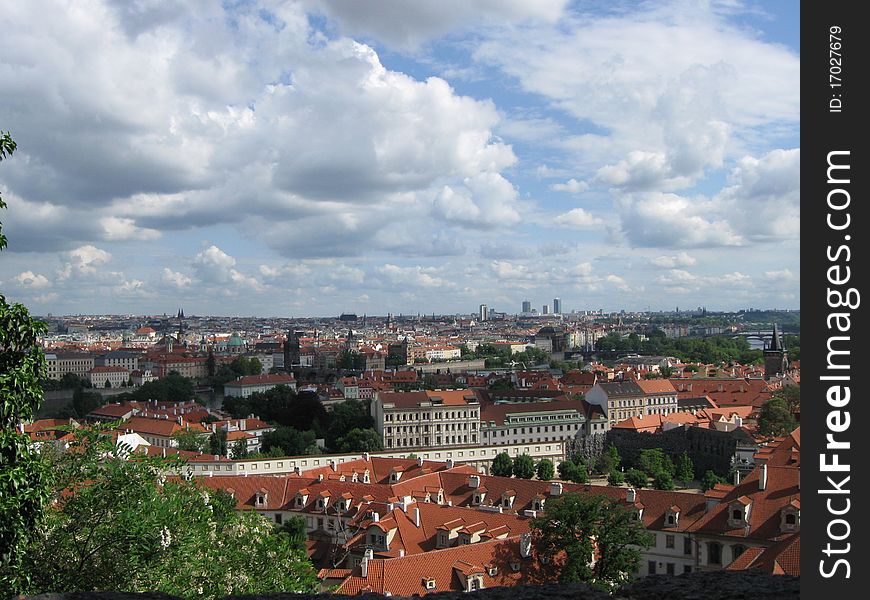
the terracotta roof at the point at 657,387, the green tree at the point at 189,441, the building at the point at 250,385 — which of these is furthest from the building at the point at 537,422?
the building at the point at 250,385

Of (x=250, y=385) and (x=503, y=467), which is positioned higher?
(x=503, y=467)

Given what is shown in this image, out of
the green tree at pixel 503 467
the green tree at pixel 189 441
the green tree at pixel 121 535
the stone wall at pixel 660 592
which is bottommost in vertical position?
the green tree at pixel 503 467

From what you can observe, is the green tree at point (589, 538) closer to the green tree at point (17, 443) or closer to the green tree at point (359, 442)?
the green tree at point (17, 443)

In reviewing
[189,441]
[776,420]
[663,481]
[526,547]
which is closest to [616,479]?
[663,481]

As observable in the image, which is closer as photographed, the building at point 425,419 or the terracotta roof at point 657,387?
the building at point 425,419

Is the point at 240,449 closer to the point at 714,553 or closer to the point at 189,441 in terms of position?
the point at 189,441
